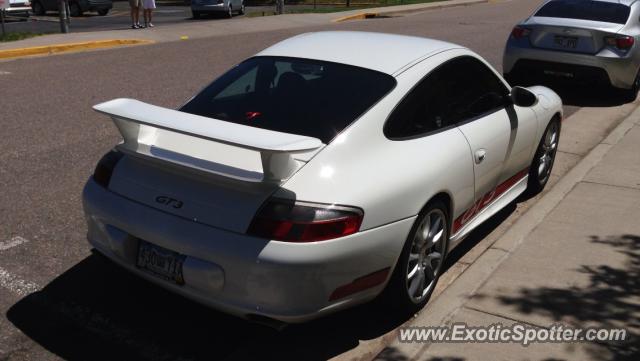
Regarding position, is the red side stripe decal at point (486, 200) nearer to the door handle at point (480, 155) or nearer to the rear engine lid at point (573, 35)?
the door handle at point (480, 155)

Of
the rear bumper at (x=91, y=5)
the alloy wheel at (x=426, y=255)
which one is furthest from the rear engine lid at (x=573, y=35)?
the rear bumper at (x=91, y=5)

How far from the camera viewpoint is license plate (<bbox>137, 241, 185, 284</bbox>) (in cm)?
384

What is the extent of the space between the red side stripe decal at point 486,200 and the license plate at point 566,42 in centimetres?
512

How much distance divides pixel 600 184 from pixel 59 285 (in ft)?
16.3

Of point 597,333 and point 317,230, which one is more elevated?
point 317,230

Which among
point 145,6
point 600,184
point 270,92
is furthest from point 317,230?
point 145,6

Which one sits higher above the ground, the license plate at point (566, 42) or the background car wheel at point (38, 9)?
the license plate at point (566, 42)

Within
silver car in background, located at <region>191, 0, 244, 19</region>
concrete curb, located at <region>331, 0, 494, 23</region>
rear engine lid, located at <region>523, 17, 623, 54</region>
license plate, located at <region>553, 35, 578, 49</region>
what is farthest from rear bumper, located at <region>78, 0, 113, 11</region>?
license plate, located at <region>553, 35, 578, 49</region>

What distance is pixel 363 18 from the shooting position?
28.2m

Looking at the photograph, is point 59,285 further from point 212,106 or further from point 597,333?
point 597,333

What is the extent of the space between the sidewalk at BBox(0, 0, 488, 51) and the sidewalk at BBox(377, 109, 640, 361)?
12393 mm

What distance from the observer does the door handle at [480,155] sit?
16.2ft

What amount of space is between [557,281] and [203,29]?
17731 mm

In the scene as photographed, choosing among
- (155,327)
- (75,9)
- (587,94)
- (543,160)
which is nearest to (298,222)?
(155,327)
